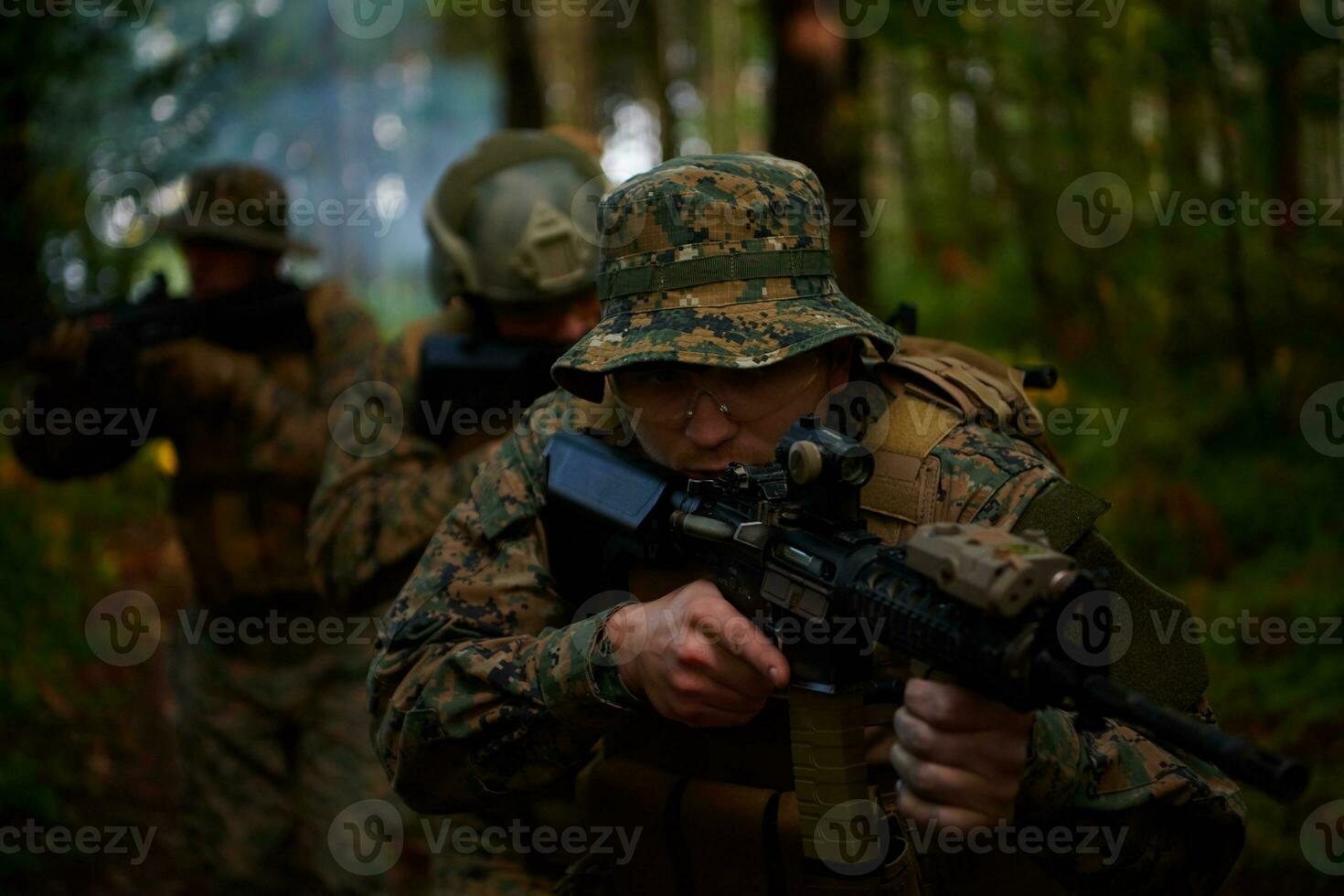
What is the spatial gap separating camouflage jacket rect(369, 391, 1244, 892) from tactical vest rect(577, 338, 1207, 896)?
6 centimetres

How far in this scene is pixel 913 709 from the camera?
1.84 metres

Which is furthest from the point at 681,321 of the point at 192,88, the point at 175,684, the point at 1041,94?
the point at 1041,94

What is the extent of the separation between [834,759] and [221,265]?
4.36m

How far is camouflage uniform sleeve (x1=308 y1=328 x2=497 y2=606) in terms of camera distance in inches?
154

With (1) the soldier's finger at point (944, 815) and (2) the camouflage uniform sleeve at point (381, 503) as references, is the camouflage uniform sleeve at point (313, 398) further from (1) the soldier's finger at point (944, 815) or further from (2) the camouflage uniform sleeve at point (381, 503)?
(1) the soldier's finger at point (944, 815)

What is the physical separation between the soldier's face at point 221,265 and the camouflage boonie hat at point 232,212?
0.14ft

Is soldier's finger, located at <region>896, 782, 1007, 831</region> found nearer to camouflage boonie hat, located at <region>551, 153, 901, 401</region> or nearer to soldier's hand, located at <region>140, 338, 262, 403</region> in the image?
camouflage boonie hat, located at <region>551, 153, 901, 401</region>

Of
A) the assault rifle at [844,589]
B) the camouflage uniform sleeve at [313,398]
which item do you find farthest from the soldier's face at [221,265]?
the assault rifle at [844,589]

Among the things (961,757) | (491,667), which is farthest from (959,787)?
(491,667)

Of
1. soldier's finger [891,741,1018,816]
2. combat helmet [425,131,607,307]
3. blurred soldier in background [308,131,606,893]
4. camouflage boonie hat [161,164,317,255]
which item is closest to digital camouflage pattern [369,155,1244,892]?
soldier's finger [891,741,1018,816]

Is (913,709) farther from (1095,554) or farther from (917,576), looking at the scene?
(1095,554)

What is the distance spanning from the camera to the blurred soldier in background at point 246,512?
16.2 ft

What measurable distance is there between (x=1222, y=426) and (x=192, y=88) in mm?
6681

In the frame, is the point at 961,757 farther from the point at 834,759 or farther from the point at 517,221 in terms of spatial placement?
the point at 517,221
